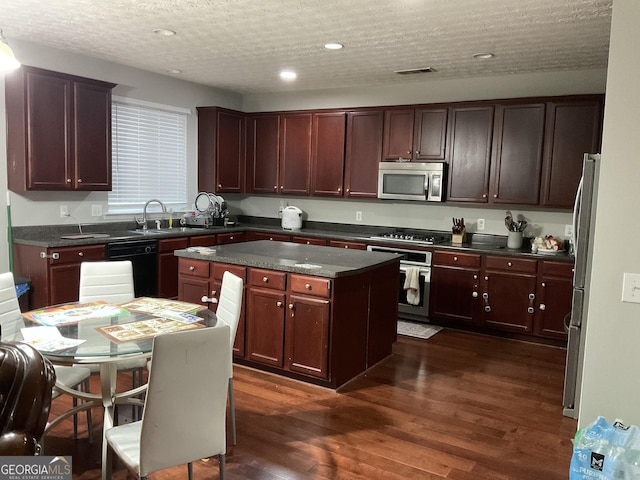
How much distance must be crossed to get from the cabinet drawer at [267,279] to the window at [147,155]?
2.51 metres

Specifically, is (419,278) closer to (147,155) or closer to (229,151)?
(229,151)

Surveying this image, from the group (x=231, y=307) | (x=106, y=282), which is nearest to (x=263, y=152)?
(x=106, y=282)

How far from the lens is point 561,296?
187 inches

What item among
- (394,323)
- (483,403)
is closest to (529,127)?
(394,323)

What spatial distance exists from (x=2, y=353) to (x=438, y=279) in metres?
4.29

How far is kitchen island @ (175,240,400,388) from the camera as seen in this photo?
11.8ft

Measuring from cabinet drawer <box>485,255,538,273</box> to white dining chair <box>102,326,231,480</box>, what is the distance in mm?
3622

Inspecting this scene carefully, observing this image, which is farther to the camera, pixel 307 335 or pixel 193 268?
pixel 193 268

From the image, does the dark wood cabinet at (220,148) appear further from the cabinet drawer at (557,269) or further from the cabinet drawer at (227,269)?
the cabinet drawer at (557,269)

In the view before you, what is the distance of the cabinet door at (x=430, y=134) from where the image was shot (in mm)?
5520

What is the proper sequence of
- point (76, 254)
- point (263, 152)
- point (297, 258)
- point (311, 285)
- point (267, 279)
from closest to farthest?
point (311, 285), point (267, 279), point (297, 258), point (76, 254), point (263, 152)

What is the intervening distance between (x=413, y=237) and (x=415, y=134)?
44.6 inches

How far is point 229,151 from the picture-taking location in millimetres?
6648

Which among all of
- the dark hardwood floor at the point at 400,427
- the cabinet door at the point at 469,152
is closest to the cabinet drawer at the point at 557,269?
the dark hardwood floor at the point at 400,427
